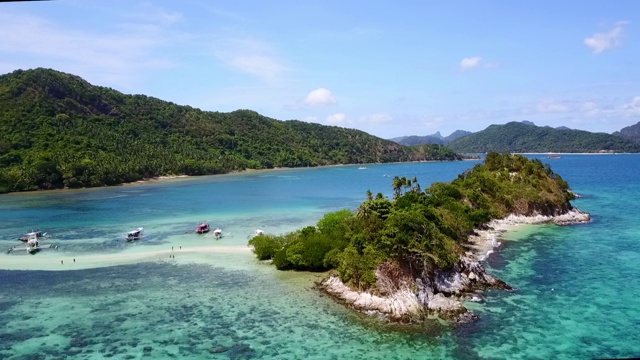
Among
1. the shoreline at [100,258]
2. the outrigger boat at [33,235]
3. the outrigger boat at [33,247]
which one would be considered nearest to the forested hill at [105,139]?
the outrigger boat at [33,235]

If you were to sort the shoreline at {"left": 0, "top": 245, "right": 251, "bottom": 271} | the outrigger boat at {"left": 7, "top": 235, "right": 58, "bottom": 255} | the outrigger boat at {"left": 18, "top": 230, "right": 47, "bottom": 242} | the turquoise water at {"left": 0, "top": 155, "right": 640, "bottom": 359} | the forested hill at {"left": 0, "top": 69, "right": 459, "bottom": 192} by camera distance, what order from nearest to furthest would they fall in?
the turquoise water at {"left": 0, "top": 155, "right": 640, "bottom": 359} → the shoreline at {"left": 0, "top": 245, "right": 251, "bottom": 271} → the outrigger boat at {"left": 7, "top": 235, "right": 58, "bottom": 255} → the outrigger boat at {"left": 18, "top": 230, "right": 47, "bottom": 242} → the forested hill at {"left": 0, "top": 69, "right": 459, "bottom": 192}

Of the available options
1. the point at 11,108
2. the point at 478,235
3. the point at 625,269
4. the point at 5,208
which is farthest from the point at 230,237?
the point at 11,108

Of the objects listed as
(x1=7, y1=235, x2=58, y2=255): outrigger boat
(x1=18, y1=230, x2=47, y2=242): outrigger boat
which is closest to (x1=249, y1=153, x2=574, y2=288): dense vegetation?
(x1=7, y1=235, x2=58, y2=255): outrigger boat

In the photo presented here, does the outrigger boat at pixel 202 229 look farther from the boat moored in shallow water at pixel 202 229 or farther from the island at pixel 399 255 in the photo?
the island at pixel 399 255

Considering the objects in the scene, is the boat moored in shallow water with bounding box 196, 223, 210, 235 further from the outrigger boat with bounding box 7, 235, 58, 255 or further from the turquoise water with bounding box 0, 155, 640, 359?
the outrigger boat with bounding box 7, 235, 58, 255

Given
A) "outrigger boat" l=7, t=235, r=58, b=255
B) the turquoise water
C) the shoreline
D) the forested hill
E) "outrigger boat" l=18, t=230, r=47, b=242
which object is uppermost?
the forested hill

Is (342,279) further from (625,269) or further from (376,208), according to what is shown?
(625,269)
